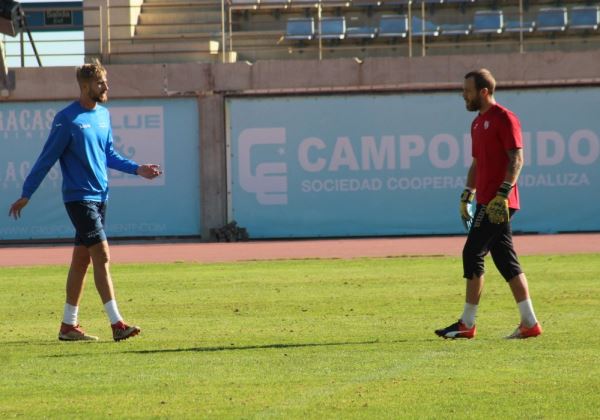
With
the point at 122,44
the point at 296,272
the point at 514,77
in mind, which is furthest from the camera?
the point at 122,44

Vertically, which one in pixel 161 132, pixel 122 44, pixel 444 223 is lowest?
pixel 444 223

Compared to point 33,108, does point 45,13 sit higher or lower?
higher

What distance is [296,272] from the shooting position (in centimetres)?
1838

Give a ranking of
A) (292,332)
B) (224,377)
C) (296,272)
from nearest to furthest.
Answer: (224,377)
(292,332)
(296,272)

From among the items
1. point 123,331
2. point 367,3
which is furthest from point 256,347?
point 367,3

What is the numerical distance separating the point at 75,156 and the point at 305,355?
258 cm

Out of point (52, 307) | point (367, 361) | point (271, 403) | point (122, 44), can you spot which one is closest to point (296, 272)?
point (52, 307)

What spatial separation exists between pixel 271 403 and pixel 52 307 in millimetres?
6930

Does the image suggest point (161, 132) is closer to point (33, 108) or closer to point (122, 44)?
point (33, 108)

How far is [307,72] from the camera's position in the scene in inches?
1139

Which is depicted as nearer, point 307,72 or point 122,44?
point 307,72

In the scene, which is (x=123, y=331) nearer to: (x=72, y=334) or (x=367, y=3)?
(x=72, y=334)

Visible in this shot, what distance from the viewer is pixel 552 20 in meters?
36.3

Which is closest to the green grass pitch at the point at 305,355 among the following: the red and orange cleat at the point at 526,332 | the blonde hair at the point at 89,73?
the red and orange cleat at the point at 526,332
